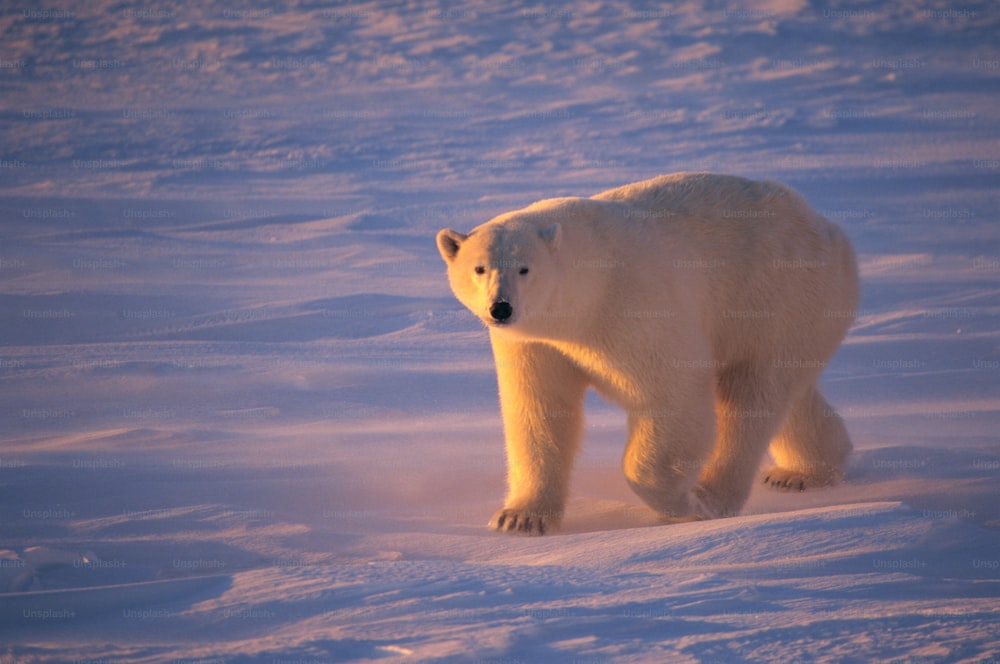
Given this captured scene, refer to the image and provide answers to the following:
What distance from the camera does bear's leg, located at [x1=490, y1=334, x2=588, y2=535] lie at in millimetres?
5395

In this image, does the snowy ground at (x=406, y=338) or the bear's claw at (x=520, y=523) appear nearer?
the snowy ground at (x=406, y=338)

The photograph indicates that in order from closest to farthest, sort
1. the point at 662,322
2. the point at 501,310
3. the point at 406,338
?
the point at 501,310
the point at 662,322
the point at 406,338

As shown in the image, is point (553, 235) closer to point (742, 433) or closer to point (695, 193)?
point (695, 193)

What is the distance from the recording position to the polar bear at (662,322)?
16.3ft

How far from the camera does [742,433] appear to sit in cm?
580

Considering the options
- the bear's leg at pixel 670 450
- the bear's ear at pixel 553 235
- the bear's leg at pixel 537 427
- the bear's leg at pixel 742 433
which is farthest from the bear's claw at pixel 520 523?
the bear's ear at pixel 553 235

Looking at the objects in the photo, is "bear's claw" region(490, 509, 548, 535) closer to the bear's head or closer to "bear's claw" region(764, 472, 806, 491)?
the bear's head

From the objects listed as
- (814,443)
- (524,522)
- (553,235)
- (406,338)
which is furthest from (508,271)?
(406,338)

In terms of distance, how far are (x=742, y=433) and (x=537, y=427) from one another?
1105 mm

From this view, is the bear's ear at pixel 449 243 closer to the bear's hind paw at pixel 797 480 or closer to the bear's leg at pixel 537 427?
the bear's leg at pixel 537 427

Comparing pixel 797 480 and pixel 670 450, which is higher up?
pixel 670 450

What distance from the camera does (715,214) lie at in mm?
5770

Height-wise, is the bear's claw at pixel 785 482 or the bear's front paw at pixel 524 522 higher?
the bear's front paw at pixel 524 522

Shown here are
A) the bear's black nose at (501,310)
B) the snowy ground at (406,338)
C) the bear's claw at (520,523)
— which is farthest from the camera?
the bear's claw at (520,523)
